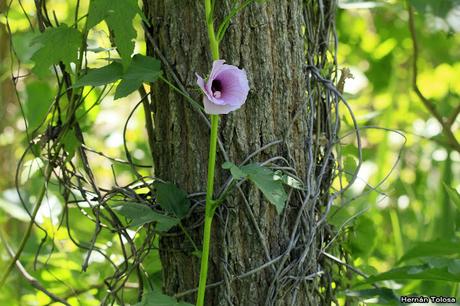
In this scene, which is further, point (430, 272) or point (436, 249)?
point (436, 249)

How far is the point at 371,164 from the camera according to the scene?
93.3 inches

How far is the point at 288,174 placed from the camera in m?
1.13

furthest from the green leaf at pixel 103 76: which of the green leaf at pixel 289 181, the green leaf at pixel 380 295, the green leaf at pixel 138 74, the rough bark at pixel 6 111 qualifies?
the rough bark at pixel 6 111

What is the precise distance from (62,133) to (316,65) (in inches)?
18.4

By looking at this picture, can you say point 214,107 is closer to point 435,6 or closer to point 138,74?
point 138,74

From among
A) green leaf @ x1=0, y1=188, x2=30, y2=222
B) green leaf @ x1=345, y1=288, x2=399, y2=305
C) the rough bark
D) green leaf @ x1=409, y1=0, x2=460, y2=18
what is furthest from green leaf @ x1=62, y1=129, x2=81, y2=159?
the rough bark

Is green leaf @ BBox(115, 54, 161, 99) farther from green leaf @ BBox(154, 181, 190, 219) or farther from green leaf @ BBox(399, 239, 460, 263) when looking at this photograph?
green leaf @ BBox(399, 239, 460, 263)

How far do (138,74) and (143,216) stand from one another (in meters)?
0.22

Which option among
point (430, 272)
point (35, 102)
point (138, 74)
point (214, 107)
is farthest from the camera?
point (35, 102)

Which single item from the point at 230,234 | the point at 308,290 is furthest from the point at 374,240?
the point at 230,234

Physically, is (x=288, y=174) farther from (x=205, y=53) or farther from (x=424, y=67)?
(x=424, y=67)

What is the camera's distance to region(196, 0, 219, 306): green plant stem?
1.03 metres

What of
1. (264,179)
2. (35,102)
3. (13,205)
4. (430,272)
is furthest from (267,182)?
(35,102)

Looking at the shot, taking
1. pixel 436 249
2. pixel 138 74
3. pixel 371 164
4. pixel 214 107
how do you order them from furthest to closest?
pixel 371 164 → pixel 436 249 → pixel 138 74 → pixel 214 107
